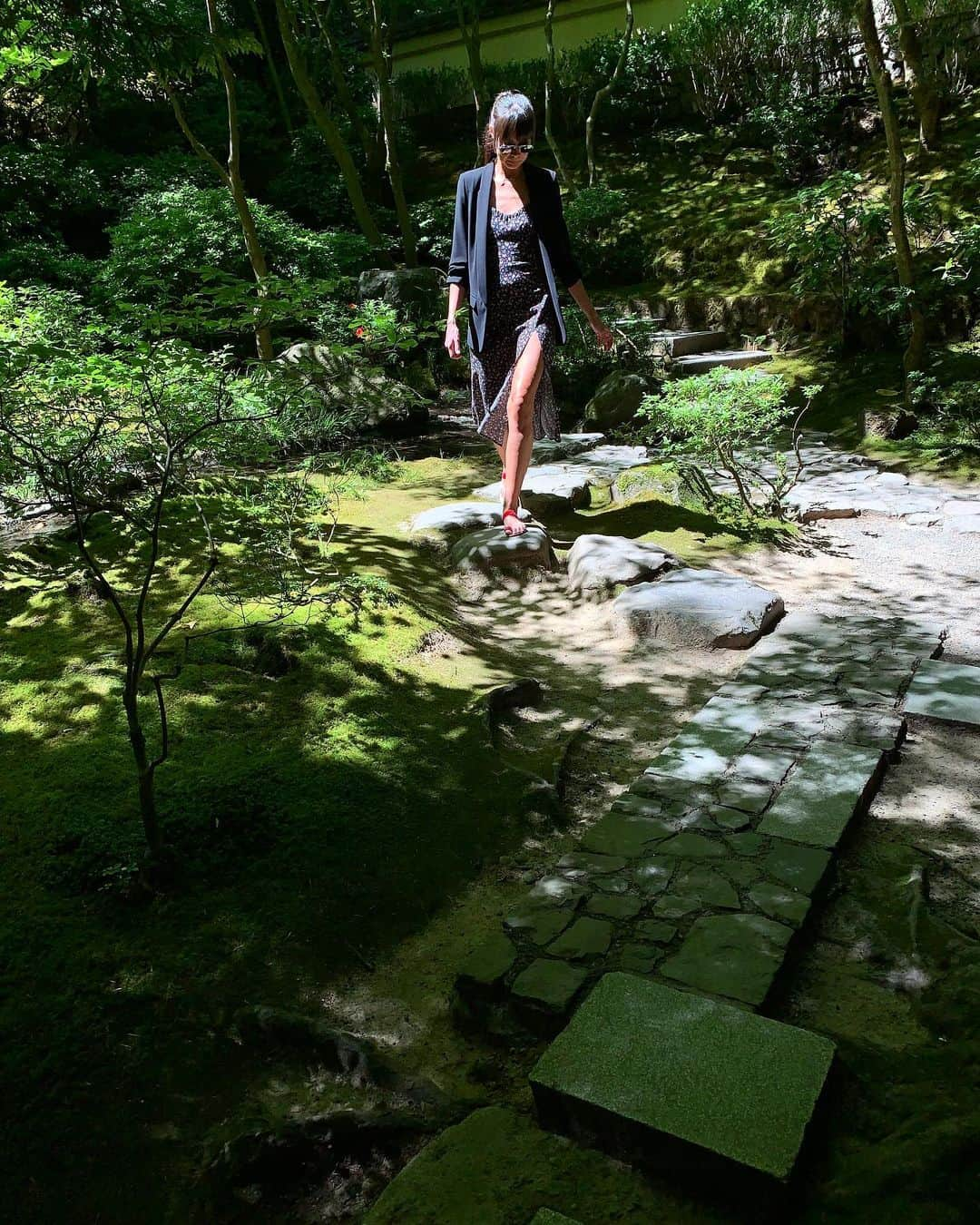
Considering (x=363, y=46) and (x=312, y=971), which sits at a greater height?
(x=363, y=46)

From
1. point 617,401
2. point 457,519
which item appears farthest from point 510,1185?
point 617,401

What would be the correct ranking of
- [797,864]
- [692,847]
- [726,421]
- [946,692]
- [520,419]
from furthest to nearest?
1. [726,421]
2. [520,419]
3. [946,692]
4. [692,847]
5. [797,864]

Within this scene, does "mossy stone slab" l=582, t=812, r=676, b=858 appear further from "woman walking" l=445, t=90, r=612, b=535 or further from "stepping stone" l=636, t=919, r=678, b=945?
"woman walking" l=445, t=90, r=612, b=535

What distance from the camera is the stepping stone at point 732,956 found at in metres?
2.21

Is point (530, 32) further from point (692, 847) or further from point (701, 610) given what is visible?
point (692, 847)

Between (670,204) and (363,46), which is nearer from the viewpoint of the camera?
(670,204)

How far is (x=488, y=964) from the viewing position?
238cm

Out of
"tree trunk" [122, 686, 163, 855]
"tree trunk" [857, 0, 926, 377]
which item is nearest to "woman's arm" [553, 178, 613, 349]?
"tree trunk" [122, 686, 163, 855]

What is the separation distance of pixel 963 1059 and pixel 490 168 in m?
4.34

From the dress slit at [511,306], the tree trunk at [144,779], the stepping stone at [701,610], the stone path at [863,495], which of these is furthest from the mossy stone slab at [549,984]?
the stone path at [863,495]

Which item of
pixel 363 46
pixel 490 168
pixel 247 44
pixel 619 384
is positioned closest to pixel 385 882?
pixel 490 168

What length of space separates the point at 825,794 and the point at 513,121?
11.2 feet

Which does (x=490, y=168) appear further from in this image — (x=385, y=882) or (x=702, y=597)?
(x=385, y=882)

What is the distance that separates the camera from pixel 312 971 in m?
2.47
